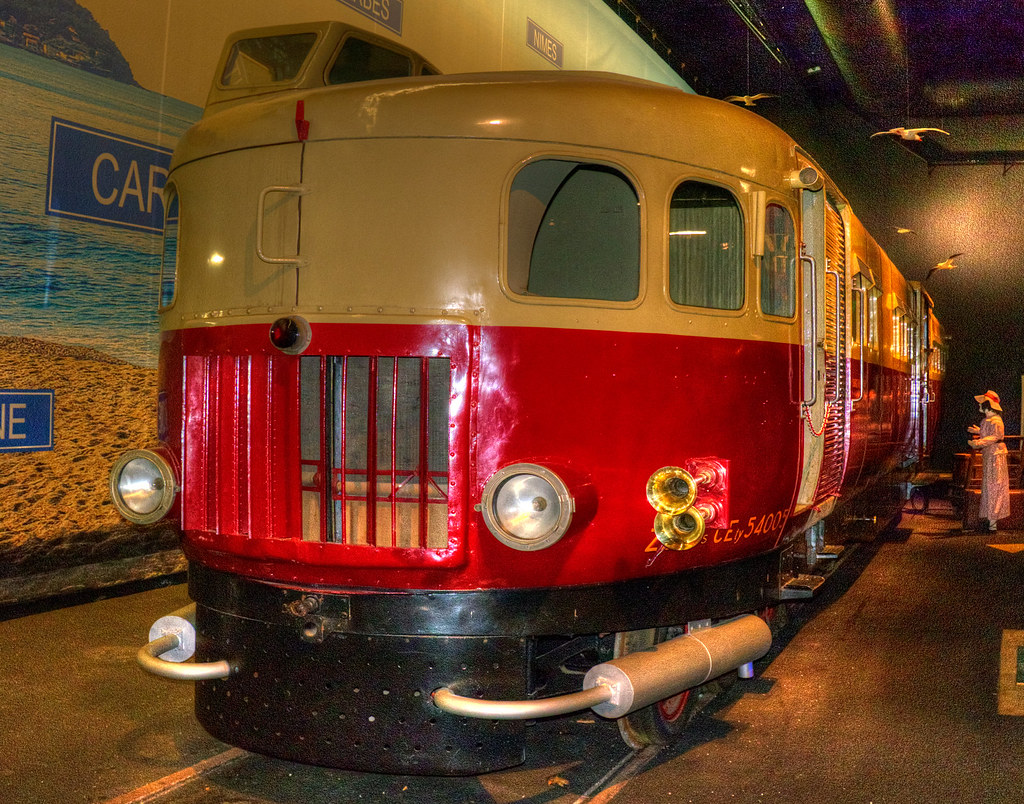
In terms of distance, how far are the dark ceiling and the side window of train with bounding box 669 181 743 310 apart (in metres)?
10.7

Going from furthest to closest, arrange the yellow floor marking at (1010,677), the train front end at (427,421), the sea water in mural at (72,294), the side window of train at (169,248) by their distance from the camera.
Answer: the sea water in mural at (72,294)
the yellow floor marking at (1010,677)
the side window of train at (169,248)
the train front end at (427,421)

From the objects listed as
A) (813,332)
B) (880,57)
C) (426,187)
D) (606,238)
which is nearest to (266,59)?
(426,187)

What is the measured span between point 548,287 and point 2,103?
500 centimetres

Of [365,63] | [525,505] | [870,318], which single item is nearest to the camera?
[525,505]

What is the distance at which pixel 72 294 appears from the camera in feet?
26.0

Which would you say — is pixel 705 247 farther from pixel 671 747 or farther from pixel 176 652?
pixel 176 652

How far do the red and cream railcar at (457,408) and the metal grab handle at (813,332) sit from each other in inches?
20.1

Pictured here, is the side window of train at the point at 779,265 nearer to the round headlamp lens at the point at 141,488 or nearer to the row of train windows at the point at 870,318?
the row of train windows at the point at 870,318

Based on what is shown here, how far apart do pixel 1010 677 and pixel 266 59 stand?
226 inches

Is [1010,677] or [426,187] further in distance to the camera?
[1010,677]

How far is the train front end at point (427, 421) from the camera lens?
400 cm

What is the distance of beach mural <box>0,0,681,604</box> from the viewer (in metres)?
7.45

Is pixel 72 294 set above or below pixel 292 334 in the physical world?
above

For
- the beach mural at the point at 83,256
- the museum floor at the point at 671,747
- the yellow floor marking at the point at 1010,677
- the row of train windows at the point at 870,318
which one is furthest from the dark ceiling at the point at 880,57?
the museum floor at the point at 671,747
